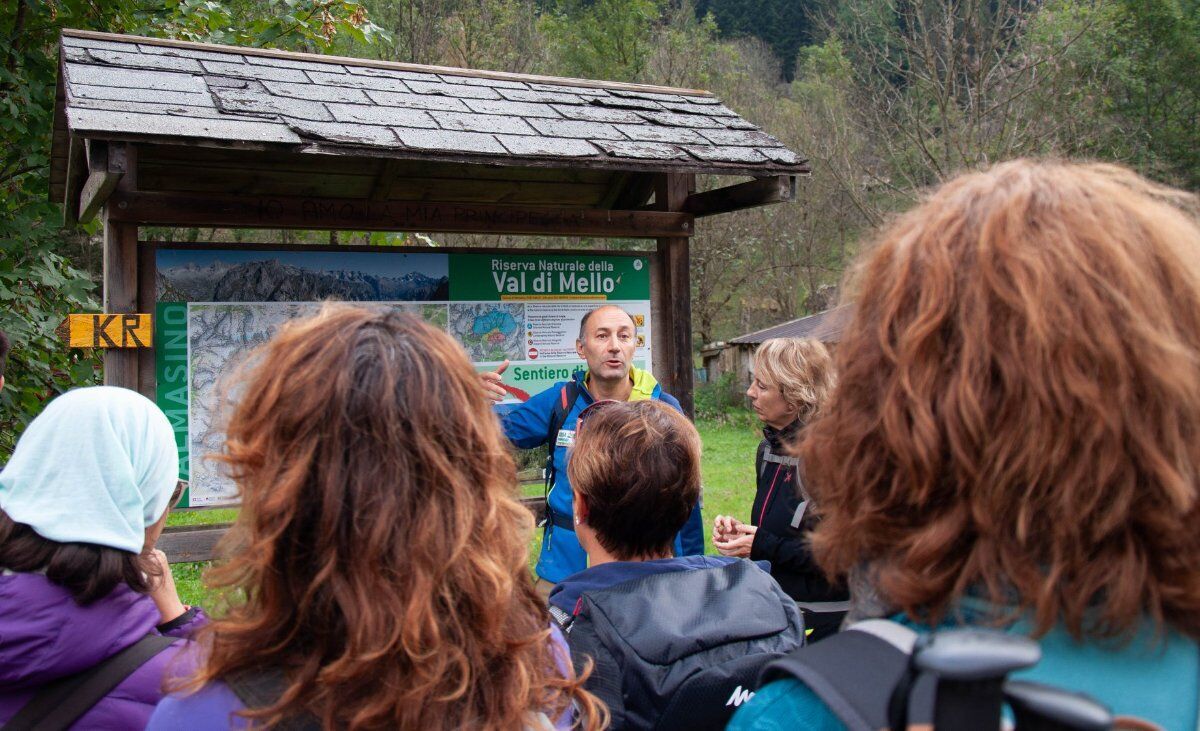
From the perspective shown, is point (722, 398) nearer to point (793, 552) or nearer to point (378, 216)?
point (378, 216)

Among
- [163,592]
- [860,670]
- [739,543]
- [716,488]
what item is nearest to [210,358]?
[163,592]

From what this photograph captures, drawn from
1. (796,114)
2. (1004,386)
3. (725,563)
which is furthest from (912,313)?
(796,114)

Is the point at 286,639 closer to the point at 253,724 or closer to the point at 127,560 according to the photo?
the point at 253,724

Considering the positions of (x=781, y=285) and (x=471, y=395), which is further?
(x=781, y=285)

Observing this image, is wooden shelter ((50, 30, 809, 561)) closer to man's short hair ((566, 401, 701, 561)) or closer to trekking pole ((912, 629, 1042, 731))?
man's short hair ((566, 401, 701, 561))

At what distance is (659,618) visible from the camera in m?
2.01

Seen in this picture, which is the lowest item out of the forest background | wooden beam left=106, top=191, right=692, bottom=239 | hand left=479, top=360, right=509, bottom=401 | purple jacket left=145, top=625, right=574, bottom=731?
purple jacket left=145, top=625, right=574, bottom=731

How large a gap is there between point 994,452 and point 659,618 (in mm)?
1180

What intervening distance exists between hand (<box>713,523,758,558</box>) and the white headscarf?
1.99 metres

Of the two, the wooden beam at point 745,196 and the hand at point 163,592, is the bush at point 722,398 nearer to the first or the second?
the wooden beam at point 745,196

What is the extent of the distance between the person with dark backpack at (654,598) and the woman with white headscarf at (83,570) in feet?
2.85

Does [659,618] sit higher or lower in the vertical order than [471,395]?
lower

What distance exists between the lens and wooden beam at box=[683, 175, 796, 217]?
4.43 metres

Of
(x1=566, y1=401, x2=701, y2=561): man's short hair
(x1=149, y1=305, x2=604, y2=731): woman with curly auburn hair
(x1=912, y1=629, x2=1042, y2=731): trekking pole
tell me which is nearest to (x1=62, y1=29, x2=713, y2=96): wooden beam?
(x1=566, y1=401, x2=701, y2=561): man's short hair
